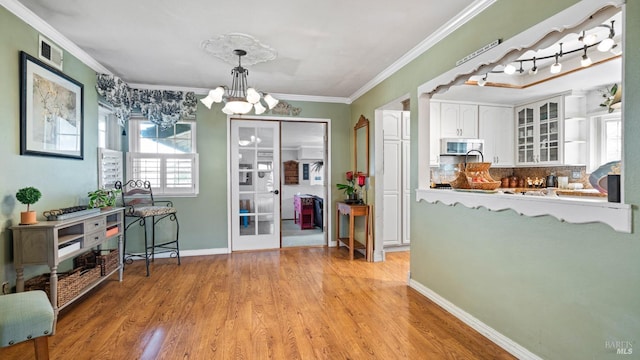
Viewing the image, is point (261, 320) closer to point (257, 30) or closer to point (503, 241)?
point (503, 241)

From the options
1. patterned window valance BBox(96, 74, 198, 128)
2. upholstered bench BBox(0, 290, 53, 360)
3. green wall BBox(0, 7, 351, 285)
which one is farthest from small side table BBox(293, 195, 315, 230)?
upholstered bench BBox(0, 290, 53, 360)

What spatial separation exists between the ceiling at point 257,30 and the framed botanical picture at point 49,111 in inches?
15.9

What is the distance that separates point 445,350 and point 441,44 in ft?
8.01

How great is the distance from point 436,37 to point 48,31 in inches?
133

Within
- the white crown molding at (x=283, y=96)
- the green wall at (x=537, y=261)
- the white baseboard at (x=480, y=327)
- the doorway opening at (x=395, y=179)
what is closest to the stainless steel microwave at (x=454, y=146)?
the doorway opening at (x=395, y=179)

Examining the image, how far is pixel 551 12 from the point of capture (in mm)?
1703

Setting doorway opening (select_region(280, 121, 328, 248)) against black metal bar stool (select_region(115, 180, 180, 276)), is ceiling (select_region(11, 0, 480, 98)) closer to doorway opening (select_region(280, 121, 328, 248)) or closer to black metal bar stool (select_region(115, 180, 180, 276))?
black metal bar stool (select_region(115, 180, 180, 276))

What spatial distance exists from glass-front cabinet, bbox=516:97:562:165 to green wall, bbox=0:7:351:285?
8.97ft

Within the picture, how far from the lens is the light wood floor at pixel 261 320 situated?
2.04 meters

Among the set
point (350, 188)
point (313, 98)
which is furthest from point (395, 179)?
point (313, 98)

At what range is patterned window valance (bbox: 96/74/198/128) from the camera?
12.7ft

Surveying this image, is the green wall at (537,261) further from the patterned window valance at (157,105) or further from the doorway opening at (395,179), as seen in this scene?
the patterned window valance at (157,105)

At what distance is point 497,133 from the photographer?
189 inches

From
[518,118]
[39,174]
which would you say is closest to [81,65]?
[39,174]
